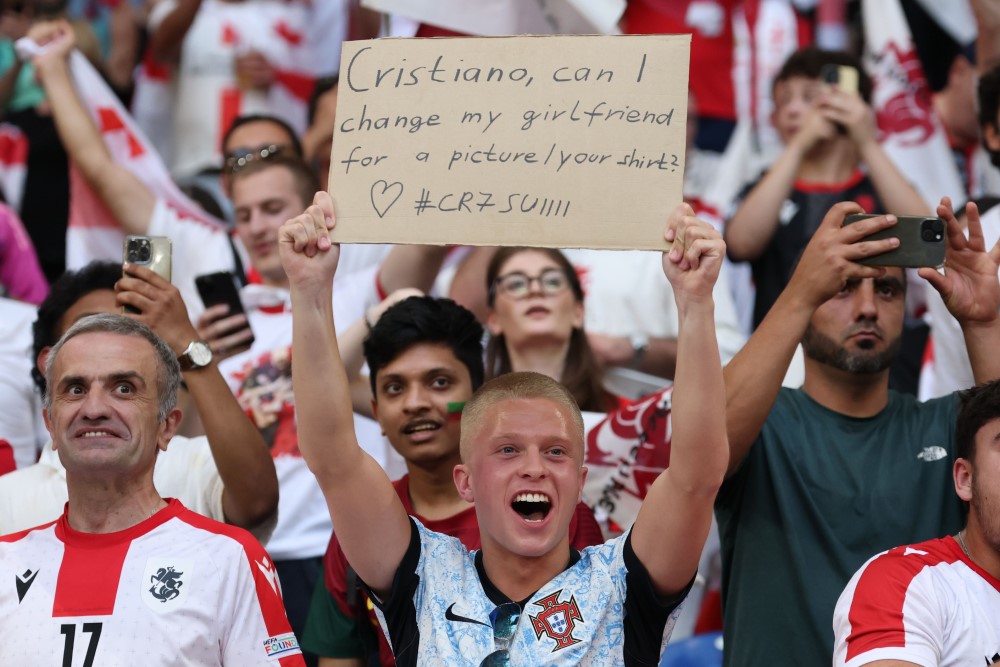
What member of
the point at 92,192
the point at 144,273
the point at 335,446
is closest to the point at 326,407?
the point at 335,446

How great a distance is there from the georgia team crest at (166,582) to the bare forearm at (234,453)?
56 cm

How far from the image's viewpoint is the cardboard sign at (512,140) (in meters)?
2.96

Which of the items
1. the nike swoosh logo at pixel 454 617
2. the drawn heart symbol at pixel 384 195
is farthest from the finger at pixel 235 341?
the nike swoosh logo at pixel 454 617

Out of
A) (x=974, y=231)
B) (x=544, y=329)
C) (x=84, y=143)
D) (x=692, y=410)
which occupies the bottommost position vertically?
(x=692, y=410)

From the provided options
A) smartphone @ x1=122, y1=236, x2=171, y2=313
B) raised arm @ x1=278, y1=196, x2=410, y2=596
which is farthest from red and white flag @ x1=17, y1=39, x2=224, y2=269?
raised arm @ x1=278, y1=196, x2=410, y2=596

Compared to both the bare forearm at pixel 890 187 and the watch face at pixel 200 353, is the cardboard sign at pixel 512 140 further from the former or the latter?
the bare forearm at pixel 890 187

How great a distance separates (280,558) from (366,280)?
108 centimetres

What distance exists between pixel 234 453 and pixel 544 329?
137cm

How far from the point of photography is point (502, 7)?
410 centimetres

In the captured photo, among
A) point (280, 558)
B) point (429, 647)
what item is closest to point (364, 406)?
point (280, 558)

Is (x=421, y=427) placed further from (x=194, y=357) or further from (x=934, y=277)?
(x=934, y=277)

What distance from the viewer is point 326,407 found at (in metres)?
2.92

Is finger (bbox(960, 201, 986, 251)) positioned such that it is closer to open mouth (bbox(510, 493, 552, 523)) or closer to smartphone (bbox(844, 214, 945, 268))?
smartphone (bbox(844, 214, 945, 268))

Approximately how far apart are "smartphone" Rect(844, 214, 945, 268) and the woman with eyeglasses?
4.85ft
